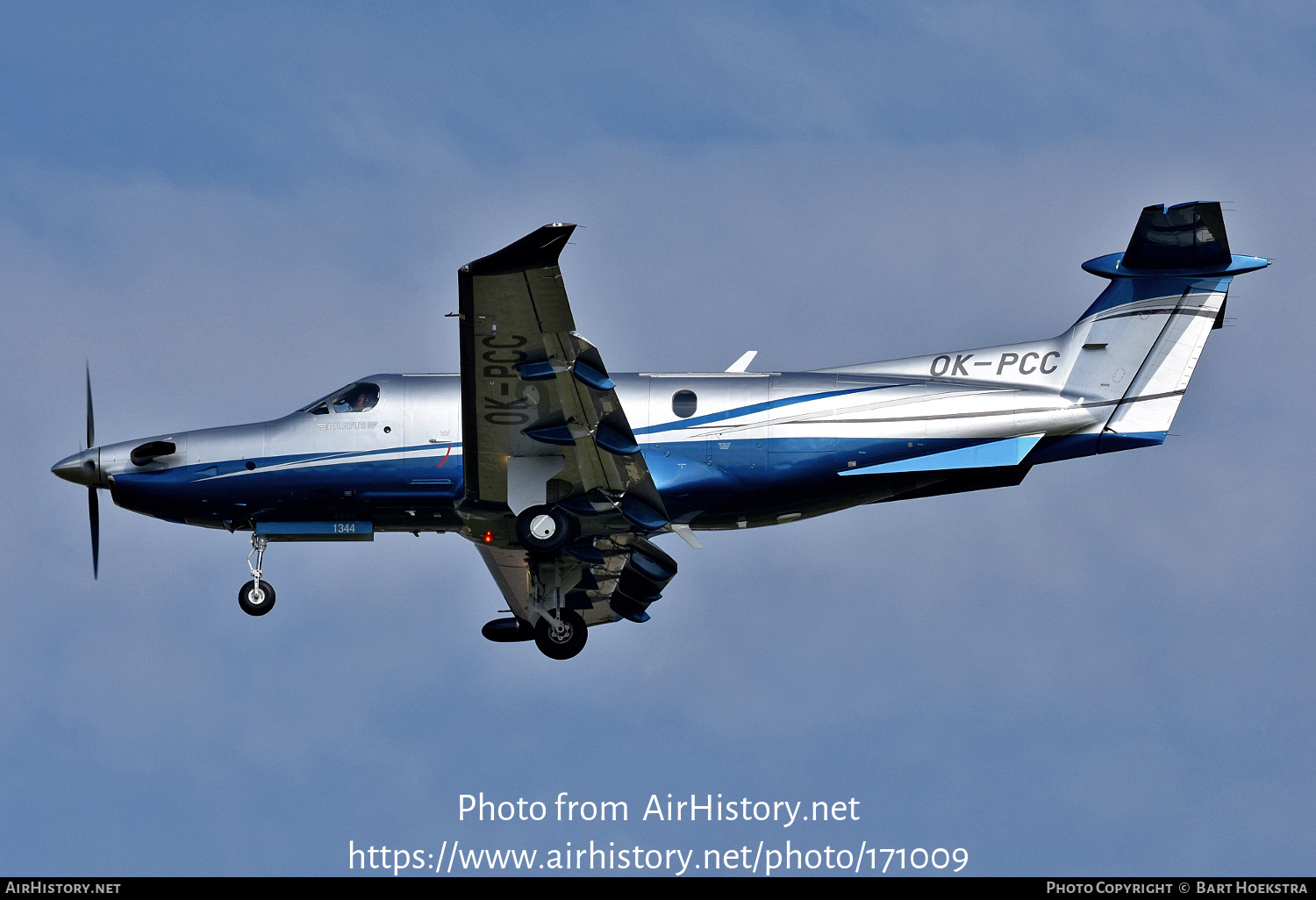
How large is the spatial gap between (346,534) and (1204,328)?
1449 centimetres

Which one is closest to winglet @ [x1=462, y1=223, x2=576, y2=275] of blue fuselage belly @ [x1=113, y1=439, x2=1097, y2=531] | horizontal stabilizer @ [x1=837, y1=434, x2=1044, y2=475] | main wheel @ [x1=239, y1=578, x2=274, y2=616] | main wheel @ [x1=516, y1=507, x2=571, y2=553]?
main wheel @ [x1=516, y1=507, x2=571, y2=553]

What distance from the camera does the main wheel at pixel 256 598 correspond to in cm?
2881

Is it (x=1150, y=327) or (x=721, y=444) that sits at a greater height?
(x=1150, y=327)

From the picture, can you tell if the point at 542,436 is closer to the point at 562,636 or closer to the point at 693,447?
the point at 693,447

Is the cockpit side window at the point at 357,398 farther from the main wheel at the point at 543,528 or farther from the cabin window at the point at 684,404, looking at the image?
the cabin window at the point at 684,404

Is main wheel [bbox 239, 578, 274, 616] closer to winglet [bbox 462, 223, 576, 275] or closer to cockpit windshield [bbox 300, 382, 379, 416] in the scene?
cockpit windshield [bbox 300, 382, 379, 416]

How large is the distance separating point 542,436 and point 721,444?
332 cm

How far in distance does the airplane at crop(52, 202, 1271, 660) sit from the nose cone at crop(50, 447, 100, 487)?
3cm

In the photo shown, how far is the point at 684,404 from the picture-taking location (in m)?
27.9

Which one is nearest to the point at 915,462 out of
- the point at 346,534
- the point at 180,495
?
the point at 346,534

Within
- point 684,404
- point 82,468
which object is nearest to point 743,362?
point 684,404

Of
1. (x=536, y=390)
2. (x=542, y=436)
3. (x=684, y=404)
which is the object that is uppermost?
(x=684, y=404)

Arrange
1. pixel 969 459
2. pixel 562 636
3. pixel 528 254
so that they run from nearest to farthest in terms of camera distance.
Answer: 1. pixel 528 254
2. pixel 969 459
3. pixel 562 636
